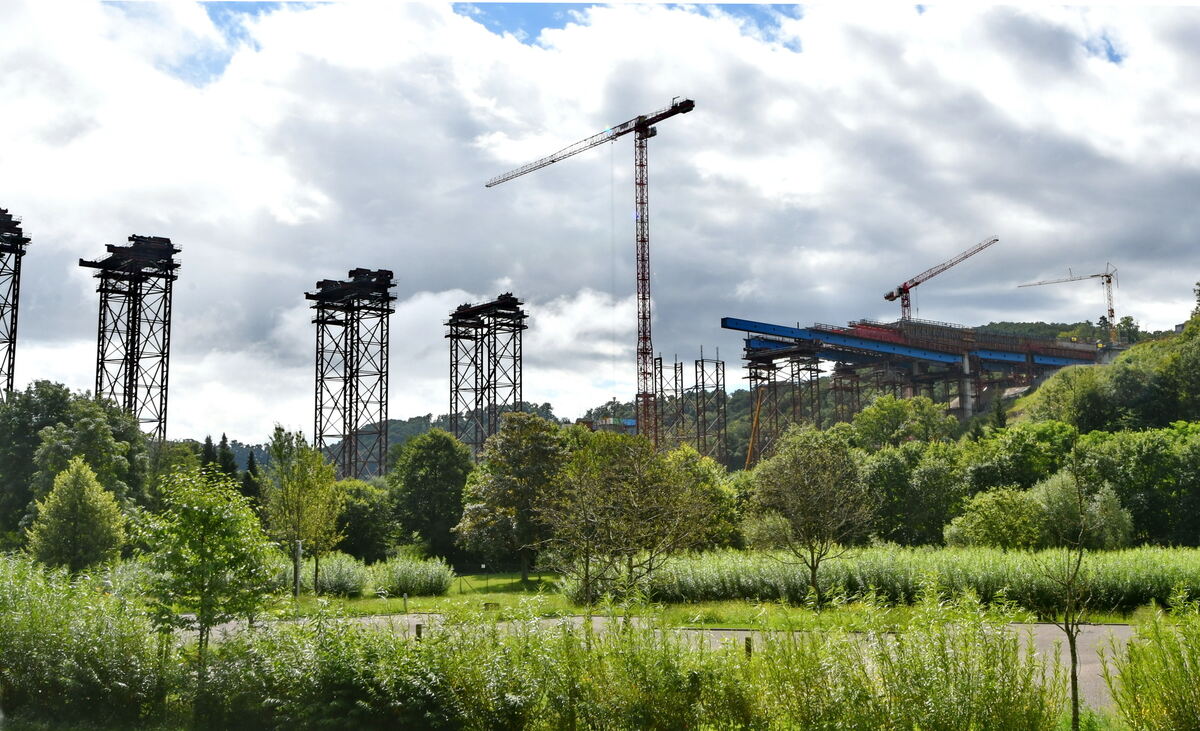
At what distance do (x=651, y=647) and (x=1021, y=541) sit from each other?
88.6 feet

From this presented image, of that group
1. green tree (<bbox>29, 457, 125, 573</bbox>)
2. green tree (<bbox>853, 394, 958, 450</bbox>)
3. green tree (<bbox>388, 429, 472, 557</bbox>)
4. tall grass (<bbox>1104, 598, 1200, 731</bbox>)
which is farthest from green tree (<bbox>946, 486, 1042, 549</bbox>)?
green tree (<bbox>853, 394, 958, 450</bbox>)

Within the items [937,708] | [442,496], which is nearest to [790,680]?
[937,708]

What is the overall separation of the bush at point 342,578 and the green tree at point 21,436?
15.9 meters

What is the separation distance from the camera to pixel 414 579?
36.3m

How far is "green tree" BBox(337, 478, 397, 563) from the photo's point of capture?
4988cm

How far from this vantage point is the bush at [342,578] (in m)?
35.7

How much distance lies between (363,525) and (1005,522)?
32191 millimetres

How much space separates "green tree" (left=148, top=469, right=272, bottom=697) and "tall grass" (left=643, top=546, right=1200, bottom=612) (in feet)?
49.3

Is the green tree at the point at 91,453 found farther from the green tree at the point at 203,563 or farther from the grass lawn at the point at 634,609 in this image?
the green tree at the point at 203,563

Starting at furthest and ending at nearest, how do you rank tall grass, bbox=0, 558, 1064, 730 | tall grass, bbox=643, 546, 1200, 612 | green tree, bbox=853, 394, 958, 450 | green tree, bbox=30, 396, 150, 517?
1. green tree, bbox=853, 394, 958, 450
2. green tree, bbox=30, 396, 150, 517
3. tall grass, bbox=643, 546, 1200, 612
4. tall grass, bbox=0, 558, 1064, 730

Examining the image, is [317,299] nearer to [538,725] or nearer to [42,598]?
[42,598]

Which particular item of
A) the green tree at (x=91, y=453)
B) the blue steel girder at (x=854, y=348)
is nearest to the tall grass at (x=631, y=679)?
the green tree at (x=91, y=453)

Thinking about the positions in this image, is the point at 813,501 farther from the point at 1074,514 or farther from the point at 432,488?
the point at 432,488

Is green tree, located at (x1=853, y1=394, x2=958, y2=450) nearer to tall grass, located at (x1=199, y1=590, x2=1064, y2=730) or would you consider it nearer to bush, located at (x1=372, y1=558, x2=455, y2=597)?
bush, located at (x1=372, y1=558, x2=455, y2=597)
